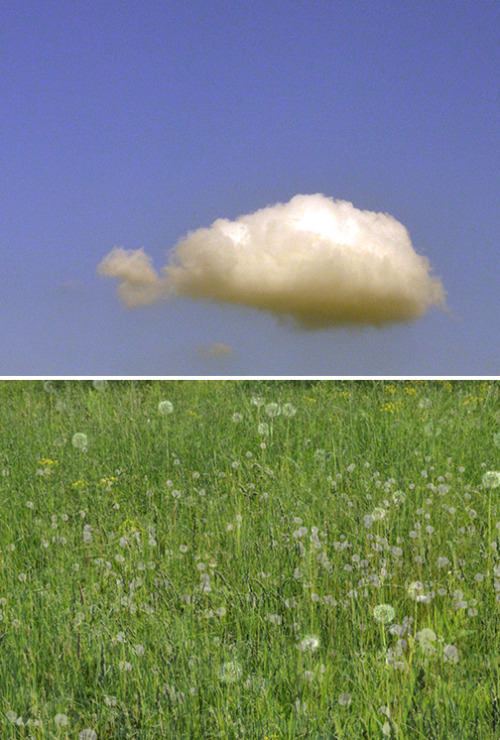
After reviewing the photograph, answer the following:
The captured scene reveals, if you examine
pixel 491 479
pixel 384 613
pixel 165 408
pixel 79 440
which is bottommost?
pixel 384 613

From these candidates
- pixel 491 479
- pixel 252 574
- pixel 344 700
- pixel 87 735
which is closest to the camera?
pixel 87 735

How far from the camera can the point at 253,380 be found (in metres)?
8.65

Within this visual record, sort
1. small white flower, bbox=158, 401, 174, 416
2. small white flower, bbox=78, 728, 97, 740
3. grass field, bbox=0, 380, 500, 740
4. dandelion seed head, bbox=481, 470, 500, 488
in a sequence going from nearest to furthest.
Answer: small white flower, bbox=78, 728, 97, 740 → grass field, bbox=0, 380, 500, 740 → dandelion seed head, bbox=481, 470, 500, 488 → small white flower, bbox=158, 401, 174, 416

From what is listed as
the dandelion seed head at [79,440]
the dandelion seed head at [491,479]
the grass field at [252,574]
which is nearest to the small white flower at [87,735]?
the grass field at [252,574]

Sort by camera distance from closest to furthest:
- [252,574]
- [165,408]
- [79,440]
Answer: [252,574] → [79,440] → [165,408]

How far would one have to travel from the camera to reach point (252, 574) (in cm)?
377

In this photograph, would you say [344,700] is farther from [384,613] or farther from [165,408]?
[165,408]

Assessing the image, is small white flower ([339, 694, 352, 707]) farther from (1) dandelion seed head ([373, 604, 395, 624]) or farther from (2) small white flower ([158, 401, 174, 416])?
(2) small white flower ([158, 401, 174, 416])

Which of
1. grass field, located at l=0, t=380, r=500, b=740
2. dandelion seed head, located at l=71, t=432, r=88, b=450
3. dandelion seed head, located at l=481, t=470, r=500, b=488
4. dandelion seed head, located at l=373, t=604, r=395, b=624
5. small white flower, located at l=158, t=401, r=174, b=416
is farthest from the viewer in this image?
small white flower, located at l=158, t=401, r=174, b=416

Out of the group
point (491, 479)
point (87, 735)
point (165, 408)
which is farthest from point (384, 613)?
point (165, 408)

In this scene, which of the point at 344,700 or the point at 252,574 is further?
the point at 252,574

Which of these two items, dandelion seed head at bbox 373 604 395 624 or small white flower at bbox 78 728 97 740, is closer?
small white flower at bbox 78 728 97 740

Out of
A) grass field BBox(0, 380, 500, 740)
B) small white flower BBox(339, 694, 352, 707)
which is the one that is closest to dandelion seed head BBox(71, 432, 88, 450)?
grass field BBox(0, 380, 500, 740)

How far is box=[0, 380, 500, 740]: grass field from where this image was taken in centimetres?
263
